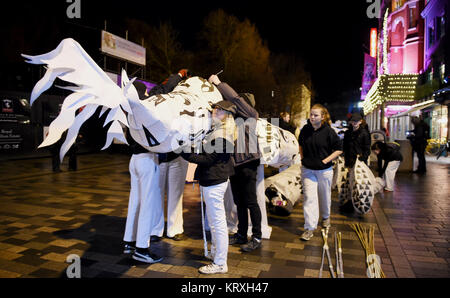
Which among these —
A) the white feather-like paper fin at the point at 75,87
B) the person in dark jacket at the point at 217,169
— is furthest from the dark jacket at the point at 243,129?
the white feather-like paper fin at the point at 75,87

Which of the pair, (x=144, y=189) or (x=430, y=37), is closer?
(x=144, y=189)

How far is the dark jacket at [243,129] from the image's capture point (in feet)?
13.2

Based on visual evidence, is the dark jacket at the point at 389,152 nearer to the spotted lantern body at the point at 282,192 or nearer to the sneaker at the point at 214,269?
the spotted lantern body at the point at 282,192

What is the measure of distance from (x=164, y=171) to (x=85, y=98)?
2144 millimetres

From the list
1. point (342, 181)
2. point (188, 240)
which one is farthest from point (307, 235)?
point (342, 181)

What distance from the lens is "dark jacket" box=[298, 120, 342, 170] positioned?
4.61 meters

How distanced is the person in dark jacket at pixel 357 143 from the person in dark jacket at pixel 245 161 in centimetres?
273

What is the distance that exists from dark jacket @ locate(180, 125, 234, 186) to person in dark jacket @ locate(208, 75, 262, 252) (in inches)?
24.1

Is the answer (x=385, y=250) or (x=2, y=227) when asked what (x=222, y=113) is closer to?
(x=385, y=250)

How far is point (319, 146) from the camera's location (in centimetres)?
463

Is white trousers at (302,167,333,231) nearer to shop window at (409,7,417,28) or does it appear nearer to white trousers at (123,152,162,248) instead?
white trousers at (123,152,162,248)

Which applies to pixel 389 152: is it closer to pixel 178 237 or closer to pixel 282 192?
pixel 282 192

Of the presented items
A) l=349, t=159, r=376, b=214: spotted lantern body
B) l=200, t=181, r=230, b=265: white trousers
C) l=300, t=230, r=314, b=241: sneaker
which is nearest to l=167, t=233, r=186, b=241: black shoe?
l=200, t=181, r=230, b=265: white trousers

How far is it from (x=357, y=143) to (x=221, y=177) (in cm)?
375
